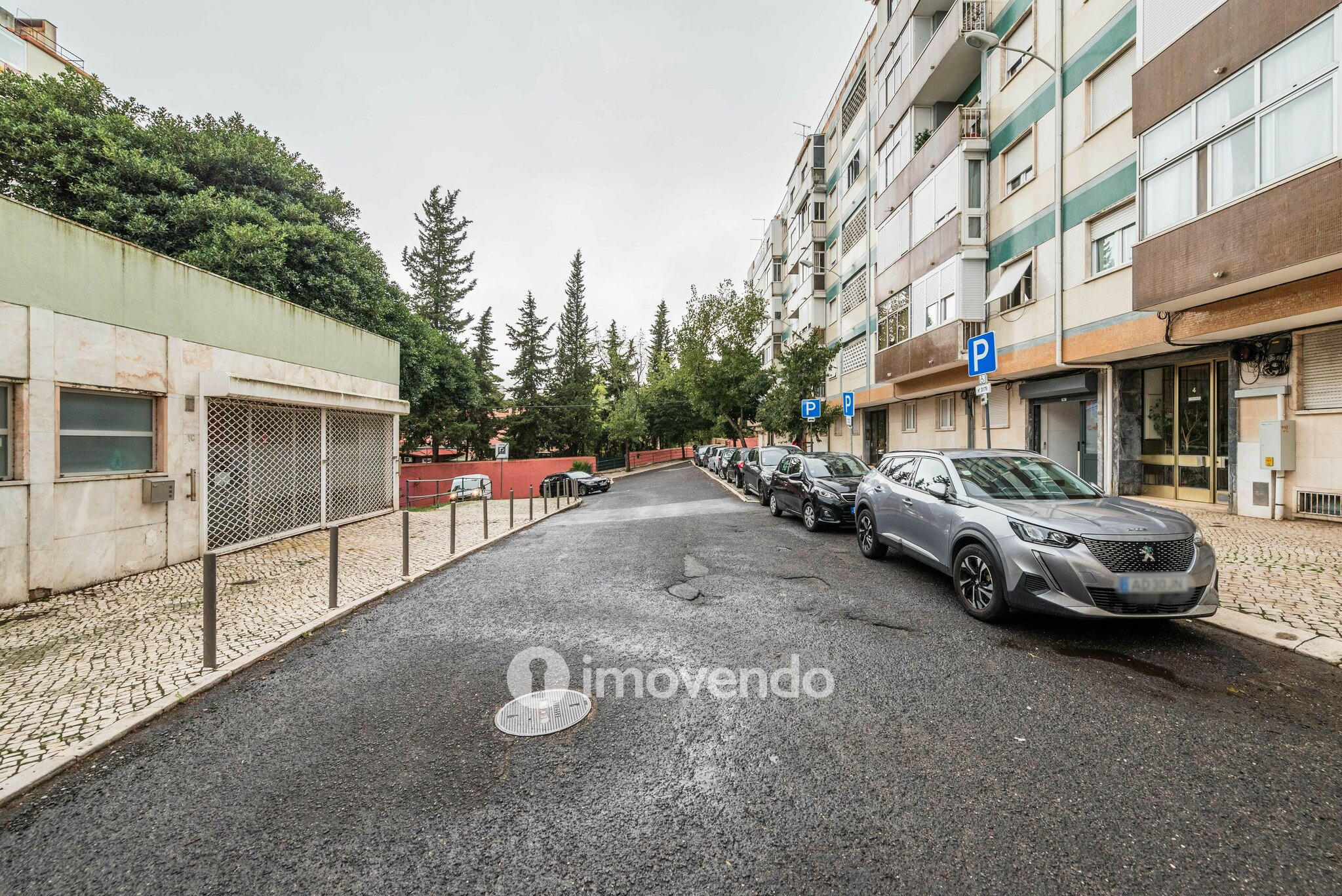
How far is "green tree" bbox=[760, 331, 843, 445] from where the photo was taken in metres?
25.1

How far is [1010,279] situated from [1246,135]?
241 inches

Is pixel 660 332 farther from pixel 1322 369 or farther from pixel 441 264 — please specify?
pixel 1322 369

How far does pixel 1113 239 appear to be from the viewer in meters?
11.8

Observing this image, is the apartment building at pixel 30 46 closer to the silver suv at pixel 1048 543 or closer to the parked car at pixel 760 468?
the parked car at pixel 760 468

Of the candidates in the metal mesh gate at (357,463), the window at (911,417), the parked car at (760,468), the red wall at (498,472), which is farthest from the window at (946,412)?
the red wall at (498,472)

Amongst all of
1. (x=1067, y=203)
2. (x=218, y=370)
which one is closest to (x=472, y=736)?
(x=218, y=370)

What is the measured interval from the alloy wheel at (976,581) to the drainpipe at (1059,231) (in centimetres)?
991

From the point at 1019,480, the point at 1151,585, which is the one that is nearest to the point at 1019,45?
the point at 1019,480

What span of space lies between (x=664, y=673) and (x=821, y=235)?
31.5 m

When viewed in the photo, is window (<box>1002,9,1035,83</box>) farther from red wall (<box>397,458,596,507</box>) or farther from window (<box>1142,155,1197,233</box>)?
red wall (<box>397,458,596,507</box>)

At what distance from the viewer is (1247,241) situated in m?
8.12

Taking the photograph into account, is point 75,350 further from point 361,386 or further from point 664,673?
point 664,673

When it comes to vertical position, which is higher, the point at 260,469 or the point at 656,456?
the point at 260,469

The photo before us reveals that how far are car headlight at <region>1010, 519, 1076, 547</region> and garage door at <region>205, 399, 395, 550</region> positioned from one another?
36.0 feet
